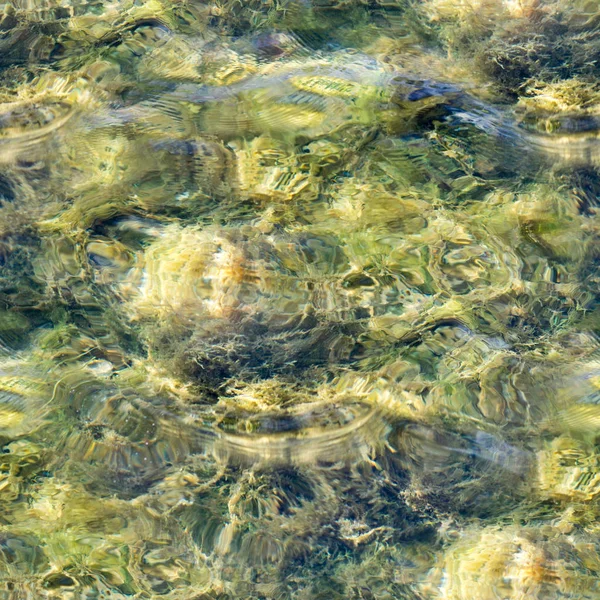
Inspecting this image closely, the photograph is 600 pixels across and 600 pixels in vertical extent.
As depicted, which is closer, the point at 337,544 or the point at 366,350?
the point at 337,544

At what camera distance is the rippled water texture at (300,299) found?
99.3 inches

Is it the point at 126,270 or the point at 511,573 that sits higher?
the point at 126,270

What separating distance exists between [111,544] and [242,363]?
0.89 metres

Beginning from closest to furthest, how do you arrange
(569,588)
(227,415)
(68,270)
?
(569,588), (227,415), (68,270)

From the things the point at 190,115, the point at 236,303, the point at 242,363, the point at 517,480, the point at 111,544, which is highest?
the point at 190,115

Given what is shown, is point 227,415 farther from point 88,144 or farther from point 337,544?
point 88,144

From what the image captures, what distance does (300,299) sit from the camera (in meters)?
2.70

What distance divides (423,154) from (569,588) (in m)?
1.89

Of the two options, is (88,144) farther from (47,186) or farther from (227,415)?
(227,415)

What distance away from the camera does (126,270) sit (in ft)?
8.93

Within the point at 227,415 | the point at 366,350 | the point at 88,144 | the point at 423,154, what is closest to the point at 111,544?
the point at 227,415

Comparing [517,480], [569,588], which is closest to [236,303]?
[517,480]

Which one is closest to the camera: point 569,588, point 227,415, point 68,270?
point 569,588

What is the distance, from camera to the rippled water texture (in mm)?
2523
